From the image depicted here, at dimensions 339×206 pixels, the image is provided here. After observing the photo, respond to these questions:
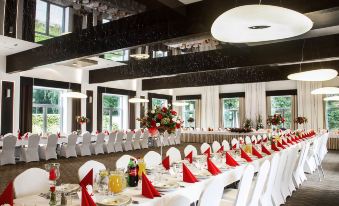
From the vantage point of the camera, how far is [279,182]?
4555 mm

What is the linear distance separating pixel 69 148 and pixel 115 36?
4.74m

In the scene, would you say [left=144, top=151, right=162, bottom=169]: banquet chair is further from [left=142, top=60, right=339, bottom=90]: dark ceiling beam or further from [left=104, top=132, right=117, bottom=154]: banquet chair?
[left=142, top=60, right=339, bottom=90]: dark ceiling beam

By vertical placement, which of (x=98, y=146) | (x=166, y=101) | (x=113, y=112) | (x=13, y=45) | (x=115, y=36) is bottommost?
(x=98, y=146)

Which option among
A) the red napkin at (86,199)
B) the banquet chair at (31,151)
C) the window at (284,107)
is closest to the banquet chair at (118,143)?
the banquet chair at (31,151)

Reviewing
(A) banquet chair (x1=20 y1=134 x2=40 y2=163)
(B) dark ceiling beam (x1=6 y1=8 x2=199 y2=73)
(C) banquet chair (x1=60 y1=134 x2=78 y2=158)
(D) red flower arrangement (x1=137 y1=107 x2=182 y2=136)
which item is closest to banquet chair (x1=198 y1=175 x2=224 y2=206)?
(D) red flower arrangement (x1=137 y1=107 x2=182 y2=136)

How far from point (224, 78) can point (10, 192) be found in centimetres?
1098

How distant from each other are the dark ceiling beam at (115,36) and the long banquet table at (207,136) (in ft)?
28.4

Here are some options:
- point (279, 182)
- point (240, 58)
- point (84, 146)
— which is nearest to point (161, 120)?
point (279, 182)

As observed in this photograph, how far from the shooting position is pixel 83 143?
10164mm

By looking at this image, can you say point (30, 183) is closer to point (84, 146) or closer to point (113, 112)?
point (84, 146)

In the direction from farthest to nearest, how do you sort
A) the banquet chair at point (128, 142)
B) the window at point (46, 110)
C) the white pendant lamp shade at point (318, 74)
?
the window at point (46, 110), the banquet chair at point (128, 142), the white pendant lamp shade at point (318, 74)

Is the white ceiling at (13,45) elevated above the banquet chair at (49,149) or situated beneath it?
elevated above

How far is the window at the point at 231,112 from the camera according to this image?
1725 centimetres

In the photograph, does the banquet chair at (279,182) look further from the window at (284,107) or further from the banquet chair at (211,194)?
the window at (284,107)
